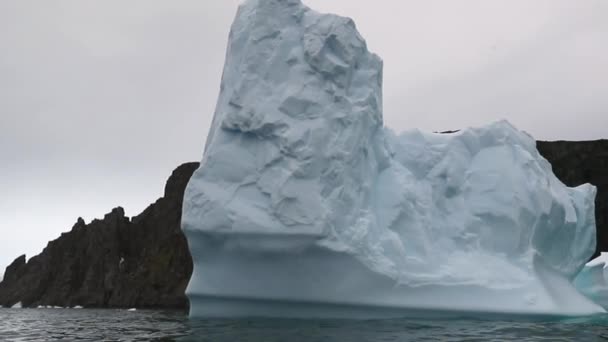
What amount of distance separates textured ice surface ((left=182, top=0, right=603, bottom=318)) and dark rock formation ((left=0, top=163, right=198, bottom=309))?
2928cm

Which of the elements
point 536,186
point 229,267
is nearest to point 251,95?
point 229,267

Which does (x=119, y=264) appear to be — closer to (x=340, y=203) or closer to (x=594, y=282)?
(x=594, y=282)

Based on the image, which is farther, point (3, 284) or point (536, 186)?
point (3, 284)

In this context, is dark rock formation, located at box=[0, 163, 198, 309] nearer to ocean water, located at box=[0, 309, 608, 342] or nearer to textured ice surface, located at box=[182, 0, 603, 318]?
textured ice surface, located at box=[182, 0, 603, 318]

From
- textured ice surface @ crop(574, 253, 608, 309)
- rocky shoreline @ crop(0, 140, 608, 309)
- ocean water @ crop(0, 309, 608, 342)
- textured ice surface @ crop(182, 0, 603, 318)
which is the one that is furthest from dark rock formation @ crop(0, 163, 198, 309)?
ocean water @ crop(0, 309, 608, 342)

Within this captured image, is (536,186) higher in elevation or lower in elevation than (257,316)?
higher

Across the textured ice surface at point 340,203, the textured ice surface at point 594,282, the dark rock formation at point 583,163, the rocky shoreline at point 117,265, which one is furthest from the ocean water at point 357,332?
the rocky shoreline at point 117,265

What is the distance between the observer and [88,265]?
4881 centimetres

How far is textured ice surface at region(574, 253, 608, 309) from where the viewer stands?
66.2 feet

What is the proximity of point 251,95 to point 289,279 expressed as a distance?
147 inches

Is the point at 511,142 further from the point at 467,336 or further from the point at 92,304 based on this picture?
the point at 92,304

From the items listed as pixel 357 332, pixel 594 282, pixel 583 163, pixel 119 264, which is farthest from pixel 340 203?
pixel 119 264

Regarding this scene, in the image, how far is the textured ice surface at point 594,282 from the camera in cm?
2017

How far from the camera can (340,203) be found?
11.5 m
